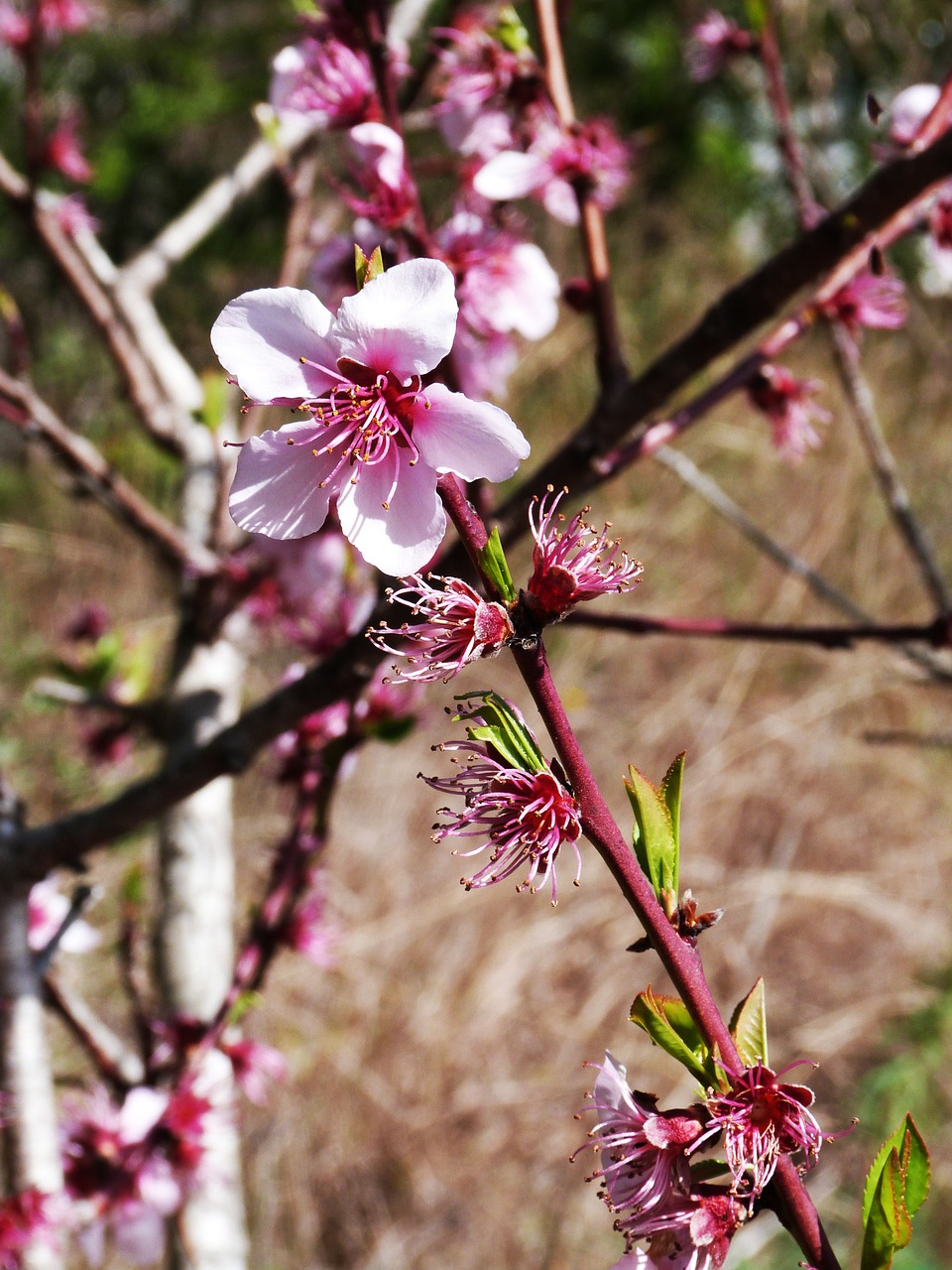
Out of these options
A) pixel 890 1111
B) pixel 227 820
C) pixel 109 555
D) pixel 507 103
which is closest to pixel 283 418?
pixel 227 820

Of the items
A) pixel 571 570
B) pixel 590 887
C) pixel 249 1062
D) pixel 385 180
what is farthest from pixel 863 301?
pixel 590 887

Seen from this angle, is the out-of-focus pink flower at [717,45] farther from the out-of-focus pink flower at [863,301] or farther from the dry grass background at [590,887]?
the dry grass background at [590,887]

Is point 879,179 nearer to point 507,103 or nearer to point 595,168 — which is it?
point 595,168

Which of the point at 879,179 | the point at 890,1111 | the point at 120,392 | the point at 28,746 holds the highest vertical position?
the point at 28,746

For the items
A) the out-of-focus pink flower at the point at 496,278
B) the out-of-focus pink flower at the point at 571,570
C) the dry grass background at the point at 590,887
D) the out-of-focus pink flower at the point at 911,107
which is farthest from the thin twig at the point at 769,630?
the dry grass background at the point at 590,887

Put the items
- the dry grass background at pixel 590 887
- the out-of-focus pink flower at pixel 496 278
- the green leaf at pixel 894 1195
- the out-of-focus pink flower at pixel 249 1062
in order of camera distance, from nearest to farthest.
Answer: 1. the green leaf at pixel 894 1195
2. the out-of-focus pink flower at pixel 496 278
3. the out-of-focus pink flower at pixel 249 1062
4. the dry grass background at pixel 590 887
